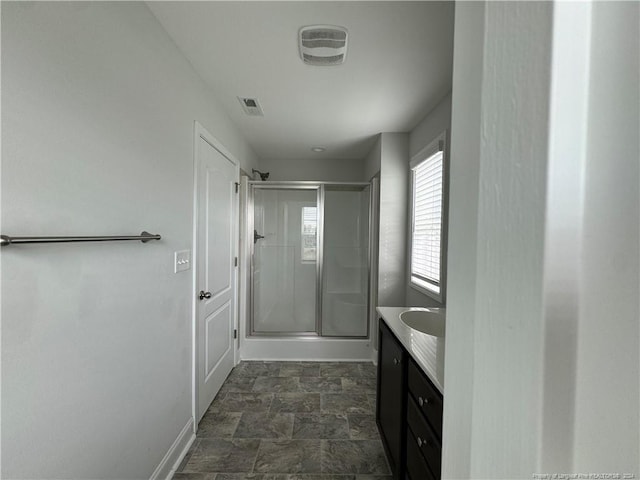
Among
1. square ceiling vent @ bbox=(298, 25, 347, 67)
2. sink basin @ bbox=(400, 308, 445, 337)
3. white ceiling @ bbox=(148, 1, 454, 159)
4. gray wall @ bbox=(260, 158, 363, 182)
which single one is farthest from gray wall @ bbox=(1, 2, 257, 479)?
gray wall @ bbox=(260, 158, 363, 182)

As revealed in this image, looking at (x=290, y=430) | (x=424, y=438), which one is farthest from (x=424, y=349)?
(x=290, y=430)

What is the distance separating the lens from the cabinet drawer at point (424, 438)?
37.6 inches

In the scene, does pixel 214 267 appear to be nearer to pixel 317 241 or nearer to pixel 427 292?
pixel 317 241

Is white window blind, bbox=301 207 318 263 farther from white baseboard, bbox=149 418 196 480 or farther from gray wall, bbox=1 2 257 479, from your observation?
white baseboard, bbox=149 418 196 480

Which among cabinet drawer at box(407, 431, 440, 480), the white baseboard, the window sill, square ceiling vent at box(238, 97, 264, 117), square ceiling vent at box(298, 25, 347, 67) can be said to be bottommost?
the white baseboard

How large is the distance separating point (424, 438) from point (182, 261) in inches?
59.1

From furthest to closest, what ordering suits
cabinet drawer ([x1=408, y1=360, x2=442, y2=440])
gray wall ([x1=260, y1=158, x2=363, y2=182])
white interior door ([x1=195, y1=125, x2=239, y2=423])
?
gray wall ([x1=260, y1=158, x2=363, y2=182]) → white interior door ([x1=195, y1=125, x2=239, y2=423]) → cabinet drawer ([x1=408, y1=360, x2=442, y2=440])

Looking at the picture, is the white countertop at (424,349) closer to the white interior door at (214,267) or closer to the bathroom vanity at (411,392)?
the bathroom vanity at (411,392)

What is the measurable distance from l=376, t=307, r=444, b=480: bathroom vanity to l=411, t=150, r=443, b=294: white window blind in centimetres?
49

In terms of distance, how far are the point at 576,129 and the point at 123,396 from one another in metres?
1.62

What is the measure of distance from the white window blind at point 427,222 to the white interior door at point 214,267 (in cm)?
171

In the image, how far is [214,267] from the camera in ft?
7.29

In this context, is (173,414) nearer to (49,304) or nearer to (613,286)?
(49,304)

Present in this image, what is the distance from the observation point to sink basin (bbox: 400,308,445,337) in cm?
181
